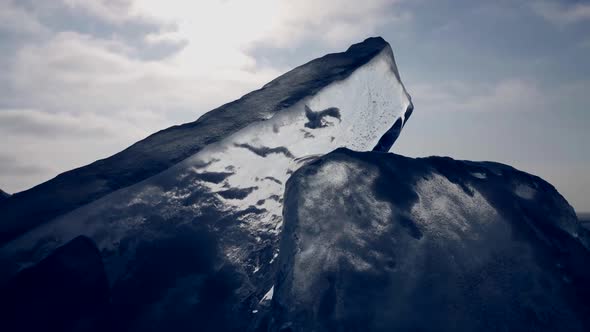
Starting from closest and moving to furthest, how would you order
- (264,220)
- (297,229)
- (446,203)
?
(297,229) → (446,203) → (264,220)

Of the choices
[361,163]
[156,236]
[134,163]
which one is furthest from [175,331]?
[361,163]

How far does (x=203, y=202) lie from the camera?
3045mm

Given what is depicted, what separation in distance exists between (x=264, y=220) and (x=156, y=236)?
2.13ft

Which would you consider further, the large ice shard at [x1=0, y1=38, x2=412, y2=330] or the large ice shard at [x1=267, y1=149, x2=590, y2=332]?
the large ice shard at [x1=0, y1=38, x2=412, y2=330]

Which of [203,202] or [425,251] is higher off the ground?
[203,202]

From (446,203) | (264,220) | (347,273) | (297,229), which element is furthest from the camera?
(264,220)

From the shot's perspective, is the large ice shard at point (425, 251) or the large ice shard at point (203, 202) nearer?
the large ice shard at point (425, 251)

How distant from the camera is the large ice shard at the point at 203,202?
8.93ft

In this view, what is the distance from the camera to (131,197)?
2.94 meters

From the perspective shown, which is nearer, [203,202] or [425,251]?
[425,251]

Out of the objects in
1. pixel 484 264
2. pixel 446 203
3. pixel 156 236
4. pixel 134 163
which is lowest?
pixel 484 264

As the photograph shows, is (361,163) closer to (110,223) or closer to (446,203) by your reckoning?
(446,203)

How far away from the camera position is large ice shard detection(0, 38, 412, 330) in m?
2.72

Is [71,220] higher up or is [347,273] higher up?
[71,220]
